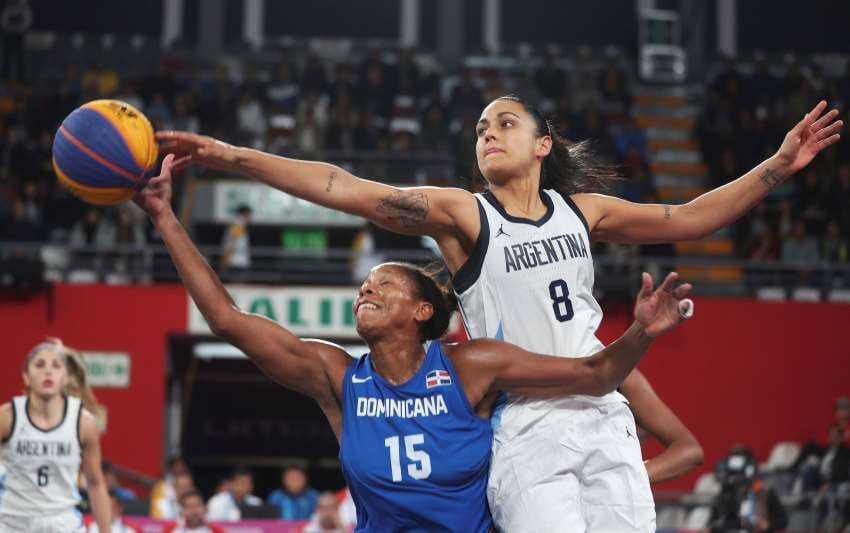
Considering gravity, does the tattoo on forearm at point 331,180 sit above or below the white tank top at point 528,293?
above

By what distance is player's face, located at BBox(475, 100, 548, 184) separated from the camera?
5.02 m

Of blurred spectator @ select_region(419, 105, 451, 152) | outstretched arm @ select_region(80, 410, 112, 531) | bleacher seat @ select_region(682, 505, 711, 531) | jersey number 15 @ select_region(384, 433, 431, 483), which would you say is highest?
blurred spectator @ select_region(419, 105, 451, 152)

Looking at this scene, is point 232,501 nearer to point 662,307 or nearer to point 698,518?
point 698,518

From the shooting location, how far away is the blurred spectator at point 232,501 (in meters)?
12.9

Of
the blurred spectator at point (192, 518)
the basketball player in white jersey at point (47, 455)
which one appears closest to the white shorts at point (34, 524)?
the basketball player in white jersey at point (47, 455)

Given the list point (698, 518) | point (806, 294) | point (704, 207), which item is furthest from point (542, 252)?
point (806, 294)

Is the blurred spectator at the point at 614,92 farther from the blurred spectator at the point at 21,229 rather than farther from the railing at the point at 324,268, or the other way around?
the blurred spectator at the point at 21,229

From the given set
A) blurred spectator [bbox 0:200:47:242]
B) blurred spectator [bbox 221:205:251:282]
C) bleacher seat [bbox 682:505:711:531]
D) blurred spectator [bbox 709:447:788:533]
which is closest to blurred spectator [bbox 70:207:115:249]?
blurred spectator [bbox 0:200:47:242]

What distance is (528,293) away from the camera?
15.7 ft

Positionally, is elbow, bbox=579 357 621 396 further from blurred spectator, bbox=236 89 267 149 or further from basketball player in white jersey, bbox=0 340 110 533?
blurred spectator, bbox=236 89 267 149

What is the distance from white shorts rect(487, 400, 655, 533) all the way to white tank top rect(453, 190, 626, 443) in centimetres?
7

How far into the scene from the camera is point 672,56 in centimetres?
2302

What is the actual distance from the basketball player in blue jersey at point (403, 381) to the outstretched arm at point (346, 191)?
5.8 inches

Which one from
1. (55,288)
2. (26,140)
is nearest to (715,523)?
(55,288)
